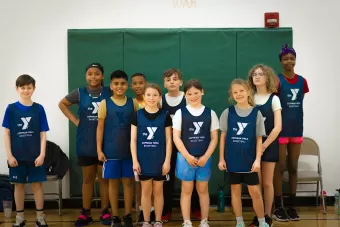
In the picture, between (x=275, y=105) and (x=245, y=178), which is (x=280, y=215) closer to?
(x=245, y=178)

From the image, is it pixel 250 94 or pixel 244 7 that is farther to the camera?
pixel 244 7

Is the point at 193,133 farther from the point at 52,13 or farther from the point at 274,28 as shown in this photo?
the point at 52,13

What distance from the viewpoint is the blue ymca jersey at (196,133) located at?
3730 mm

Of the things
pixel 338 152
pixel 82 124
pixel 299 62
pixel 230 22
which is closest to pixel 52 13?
pixel 82 124

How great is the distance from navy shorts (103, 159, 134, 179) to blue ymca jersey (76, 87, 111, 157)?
0.92 ft

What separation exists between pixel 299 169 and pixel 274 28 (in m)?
1.87

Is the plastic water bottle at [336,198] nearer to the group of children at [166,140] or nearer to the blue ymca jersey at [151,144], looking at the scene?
the group of children at [166,140]

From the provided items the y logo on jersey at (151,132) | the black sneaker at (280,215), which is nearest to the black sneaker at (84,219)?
the y logo on jersey at (151,132)

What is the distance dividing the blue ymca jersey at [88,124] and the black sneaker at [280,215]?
2.07 meters

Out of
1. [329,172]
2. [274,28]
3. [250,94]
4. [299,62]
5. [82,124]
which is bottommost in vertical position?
[329,172]

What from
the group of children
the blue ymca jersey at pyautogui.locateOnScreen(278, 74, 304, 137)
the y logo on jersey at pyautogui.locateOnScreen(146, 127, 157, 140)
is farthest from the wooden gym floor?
the y logo on jersey at pyautogui.locateOnScreen(146, 127, 157, 140)

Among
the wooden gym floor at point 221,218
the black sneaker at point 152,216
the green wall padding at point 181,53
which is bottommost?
the wooden gym floor at point 221,218

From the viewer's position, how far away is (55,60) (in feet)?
16.9

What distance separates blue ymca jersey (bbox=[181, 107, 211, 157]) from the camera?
3.73m
